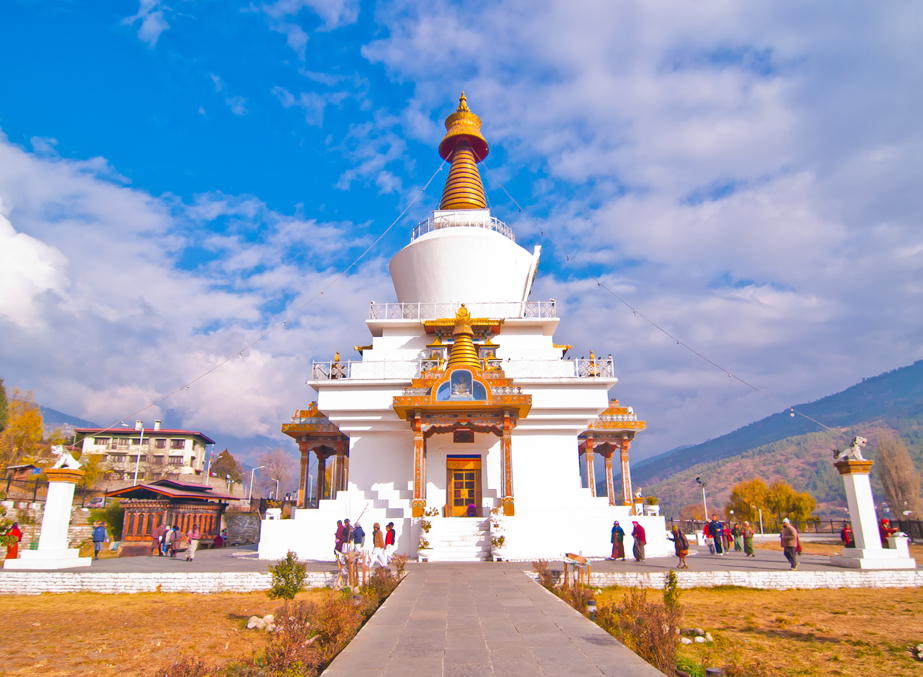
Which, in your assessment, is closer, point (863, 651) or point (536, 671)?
point (536, 671)

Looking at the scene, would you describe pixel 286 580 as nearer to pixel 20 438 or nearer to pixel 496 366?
pixel 496 366

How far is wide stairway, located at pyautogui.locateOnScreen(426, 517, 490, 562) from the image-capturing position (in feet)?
52.2

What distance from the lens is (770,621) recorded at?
9945 millimetres

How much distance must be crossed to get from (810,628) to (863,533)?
23.6ft

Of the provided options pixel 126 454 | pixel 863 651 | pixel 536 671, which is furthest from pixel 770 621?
pixel 126 454

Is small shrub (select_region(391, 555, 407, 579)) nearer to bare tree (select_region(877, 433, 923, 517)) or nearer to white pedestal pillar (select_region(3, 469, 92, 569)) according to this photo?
white pedestal pillar (select_region(3, 469, 92, 569))

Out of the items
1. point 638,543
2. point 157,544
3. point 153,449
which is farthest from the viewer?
point 153,449

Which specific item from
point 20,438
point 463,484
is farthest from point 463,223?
point 20,438

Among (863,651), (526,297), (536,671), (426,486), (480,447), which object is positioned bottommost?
(863,651)

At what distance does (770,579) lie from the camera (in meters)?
13.2

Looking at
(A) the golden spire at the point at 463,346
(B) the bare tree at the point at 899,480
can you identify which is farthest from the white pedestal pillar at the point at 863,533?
(B) the bare tree at the point at 899,480

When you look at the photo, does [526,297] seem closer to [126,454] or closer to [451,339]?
[451,339]

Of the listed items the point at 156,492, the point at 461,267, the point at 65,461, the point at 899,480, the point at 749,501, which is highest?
the point at 461,267

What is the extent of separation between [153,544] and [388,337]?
11.9 meters
